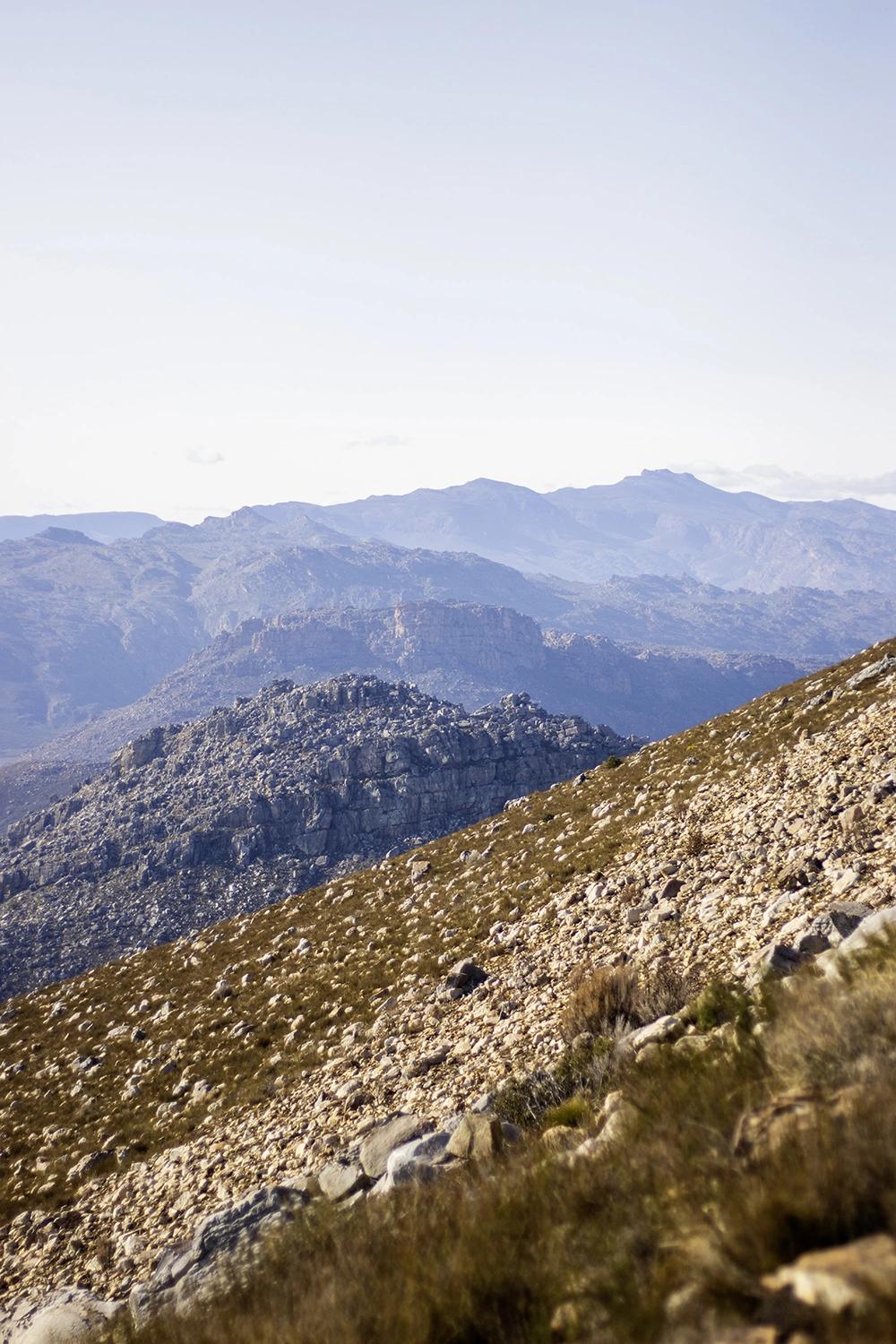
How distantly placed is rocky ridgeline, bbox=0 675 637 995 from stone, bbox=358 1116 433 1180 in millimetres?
112020

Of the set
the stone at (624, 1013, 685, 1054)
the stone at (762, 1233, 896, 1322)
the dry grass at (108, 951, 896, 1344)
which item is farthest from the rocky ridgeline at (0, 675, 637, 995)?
the stone at (762, 1233, 896, 1322)

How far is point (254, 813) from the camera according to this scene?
157 metres

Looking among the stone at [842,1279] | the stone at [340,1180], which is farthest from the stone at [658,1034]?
the stone at [842,1279]

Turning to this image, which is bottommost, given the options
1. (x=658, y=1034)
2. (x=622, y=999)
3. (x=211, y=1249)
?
(x=211, y=1249)

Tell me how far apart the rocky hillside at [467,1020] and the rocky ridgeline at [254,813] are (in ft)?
328

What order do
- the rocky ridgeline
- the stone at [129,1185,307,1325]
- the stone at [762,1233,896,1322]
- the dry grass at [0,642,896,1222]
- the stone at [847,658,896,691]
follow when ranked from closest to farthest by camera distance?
the stone at [762,1233,896,1322], the stone at [129,1185,307,1325], the dry grass at [0,642,896,1222], the stone at [847,658,896,691], the rocky ridgeline

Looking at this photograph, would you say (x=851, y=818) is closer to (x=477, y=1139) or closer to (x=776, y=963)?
(x=776, y=963)

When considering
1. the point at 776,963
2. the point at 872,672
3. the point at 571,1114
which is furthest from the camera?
the point at 872,672

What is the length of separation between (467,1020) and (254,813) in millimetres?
148776

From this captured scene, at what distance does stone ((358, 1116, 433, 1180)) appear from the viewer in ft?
32.5

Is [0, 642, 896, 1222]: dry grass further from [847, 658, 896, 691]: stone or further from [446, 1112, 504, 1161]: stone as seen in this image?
[446, 1112, 504, 1161]: stone

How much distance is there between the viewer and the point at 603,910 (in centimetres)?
1596

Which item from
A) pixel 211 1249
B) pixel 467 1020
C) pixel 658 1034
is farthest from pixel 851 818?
pixel 211 1249

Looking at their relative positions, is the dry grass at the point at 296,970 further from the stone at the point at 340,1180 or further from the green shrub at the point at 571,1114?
the green shrub at the point at 571,1114
